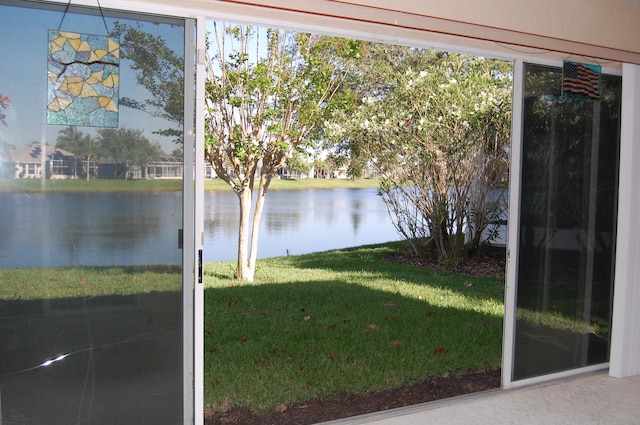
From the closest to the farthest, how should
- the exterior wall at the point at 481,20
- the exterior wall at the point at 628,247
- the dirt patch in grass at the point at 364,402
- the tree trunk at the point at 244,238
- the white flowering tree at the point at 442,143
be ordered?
the exterior wall at the point at 481,20 → the dirt patch in grass at the point at 364,402 → the exterior wall at the point at 628,247 → the tree trunk at the point at 244,238 → the white flowering tree at the point at 442,143

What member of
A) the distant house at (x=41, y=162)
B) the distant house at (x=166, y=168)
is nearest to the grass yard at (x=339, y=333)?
the distant house at (x=166, y=168)

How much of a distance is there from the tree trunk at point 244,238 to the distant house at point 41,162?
518cm

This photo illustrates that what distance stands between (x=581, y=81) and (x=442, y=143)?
4.41 metres

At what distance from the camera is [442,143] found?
8070 mm

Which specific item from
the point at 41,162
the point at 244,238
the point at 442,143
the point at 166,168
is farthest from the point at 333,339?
the point at 442,143

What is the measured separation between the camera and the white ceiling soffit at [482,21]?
2.67 metres

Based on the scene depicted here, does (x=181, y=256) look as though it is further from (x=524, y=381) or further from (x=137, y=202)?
(x=524, y=381)

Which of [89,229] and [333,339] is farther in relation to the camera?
[333,339]

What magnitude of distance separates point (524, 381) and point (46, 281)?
2.75 meters

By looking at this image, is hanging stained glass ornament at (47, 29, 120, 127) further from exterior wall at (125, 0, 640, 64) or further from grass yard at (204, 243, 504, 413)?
grass yard at (204, 243, 504, 413)

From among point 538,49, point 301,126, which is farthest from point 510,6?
point 301,126

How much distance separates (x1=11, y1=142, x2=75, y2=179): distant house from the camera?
2.30m

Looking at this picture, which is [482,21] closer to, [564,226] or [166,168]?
[564,226]

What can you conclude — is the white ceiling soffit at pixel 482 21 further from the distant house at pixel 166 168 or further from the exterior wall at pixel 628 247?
the distant house at pixel 166 168
